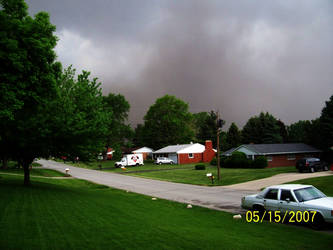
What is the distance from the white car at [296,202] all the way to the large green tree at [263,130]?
7208cm

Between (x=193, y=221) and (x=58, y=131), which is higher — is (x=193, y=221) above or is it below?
below

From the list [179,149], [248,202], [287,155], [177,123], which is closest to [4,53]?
[248,202]

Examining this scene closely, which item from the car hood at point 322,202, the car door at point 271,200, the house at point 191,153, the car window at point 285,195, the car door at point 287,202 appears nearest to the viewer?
the car hood at point 322,202

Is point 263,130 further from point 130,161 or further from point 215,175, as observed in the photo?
point 215,175

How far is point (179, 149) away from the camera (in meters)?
66.1

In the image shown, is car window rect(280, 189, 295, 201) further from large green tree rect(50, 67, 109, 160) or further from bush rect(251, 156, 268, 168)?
bush rect(251, 156, 268, 168)

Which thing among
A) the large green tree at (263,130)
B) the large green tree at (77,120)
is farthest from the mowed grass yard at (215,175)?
the large green tree at (263,130)

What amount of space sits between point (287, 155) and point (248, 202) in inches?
1519

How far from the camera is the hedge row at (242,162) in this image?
1667 inches

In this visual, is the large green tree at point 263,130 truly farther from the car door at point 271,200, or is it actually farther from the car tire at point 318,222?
the car tire at point 318,222

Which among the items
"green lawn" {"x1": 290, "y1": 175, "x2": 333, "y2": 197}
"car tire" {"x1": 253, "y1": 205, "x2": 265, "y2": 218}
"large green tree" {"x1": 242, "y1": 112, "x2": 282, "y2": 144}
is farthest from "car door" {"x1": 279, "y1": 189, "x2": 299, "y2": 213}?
"large green tree" {"x1": 242, "y1": 112, "x2": 282, "y2": 144}

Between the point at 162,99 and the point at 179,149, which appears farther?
the point at 162,99

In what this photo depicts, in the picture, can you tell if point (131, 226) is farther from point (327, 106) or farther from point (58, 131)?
point (327, 106)

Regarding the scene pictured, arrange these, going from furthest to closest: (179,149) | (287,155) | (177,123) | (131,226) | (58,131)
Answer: (177,123)
(179,149)
(287,155)
(58,131)
(131,226)
